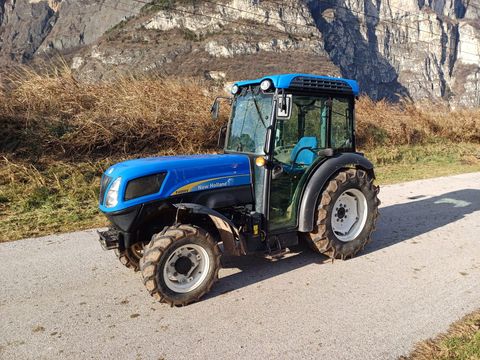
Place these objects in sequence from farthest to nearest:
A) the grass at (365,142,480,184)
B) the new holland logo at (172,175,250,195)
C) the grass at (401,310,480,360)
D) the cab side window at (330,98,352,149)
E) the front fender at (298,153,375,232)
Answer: the grass at (365,142,480,184) → the cab side window at (330,98,352,149) → the front fender at (298,153,375,232) → the new holland logo at (172,175,250,195) → the grass at (401,310,480,360)

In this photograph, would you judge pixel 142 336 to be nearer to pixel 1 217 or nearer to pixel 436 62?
pixel 1 217

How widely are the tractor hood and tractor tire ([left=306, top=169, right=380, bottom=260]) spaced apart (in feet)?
3.13

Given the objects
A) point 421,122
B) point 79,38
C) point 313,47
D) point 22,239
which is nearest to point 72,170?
point 22,239

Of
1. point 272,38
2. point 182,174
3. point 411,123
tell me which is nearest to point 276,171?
point 182,174

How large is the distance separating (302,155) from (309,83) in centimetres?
78

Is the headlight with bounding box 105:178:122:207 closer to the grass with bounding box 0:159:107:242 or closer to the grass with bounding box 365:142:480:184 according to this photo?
the grass with bounding box 0:159:107:242

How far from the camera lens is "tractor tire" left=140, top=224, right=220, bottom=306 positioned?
3326 millimetres

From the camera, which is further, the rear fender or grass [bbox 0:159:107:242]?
grass [bbox 0:159:107:242]

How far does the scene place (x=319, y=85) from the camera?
425 centimetres

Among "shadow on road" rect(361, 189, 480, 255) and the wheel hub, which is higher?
the wheel hub

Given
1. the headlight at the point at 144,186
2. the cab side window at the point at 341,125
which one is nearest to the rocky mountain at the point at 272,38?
the cab side window at the point at 341,125

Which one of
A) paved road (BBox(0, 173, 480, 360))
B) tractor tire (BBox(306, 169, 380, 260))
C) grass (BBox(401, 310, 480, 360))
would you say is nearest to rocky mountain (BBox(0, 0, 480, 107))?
tractor tire (BBox(306, 169, 380, 260))

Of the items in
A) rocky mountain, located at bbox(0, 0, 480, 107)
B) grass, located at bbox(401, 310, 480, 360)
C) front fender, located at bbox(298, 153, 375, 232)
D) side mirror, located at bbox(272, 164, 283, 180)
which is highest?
rocky mountain, located at bbox(0, 0, 480, 107)

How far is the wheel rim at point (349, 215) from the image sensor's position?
467 cm
